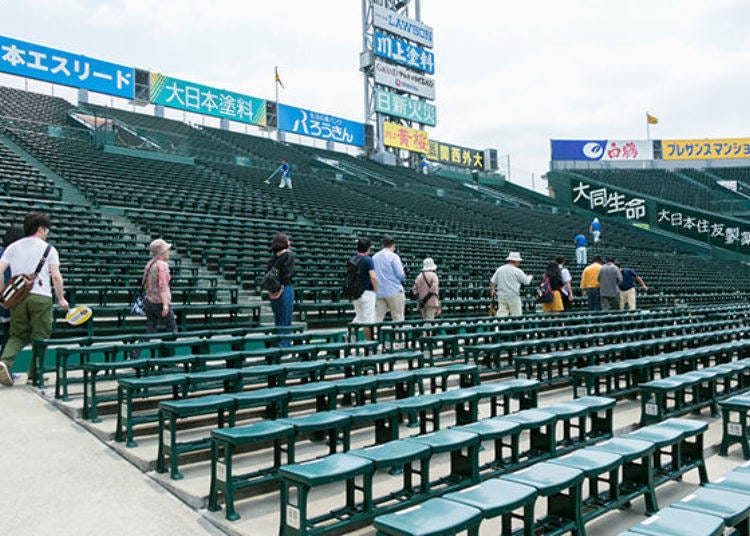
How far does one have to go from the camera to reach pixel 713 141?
42938 mm

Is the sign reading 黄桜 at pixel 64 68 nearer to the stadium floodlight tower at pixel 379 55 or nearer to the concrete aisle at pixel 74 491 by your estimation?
the stadium floodlight tower at pixel 379 55

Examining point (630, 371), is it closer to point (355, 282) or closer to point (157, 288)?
point (355, 282)

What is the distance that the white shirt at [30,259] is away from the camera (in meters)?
5.15

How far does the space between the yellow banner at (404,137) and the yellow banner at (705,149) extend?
20374mm

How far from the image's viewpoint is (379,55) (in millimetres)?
32719

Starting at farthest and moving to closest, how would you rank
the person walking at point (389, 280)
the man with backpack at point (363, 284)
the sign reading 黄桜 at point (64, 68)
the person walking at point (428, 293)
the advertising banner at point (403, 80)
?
1. the advertising banner at point (403, 80)
2. the sign reading 黄桜 at point (64, 68)
3. the person walking at point (428, 293)
4. the person walking at point (389, 280)
5. the man with backpack at point (363, 284)

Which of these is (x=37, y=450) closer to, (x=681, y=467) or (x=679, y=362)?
(x=681, y=467)

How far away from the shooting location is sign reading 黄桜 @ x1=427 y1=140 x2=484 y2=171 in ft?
134

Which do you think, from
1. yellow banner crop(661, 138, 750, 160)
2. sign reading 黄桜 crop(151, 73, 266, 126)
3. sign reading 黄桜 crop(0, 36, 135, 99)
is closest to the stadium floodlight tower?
sign reading 黄桜 crop(151, 73, 266, 126)

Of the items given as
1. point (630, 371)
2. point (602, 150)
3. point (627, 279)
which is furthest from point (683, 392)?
point (602, 150)

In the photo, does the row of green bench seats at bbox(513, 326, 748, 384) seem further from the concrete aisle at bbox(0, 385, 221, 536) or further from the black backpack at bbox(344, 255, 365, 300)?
the concrete aisle at bbox(0, 385, 221, 536)

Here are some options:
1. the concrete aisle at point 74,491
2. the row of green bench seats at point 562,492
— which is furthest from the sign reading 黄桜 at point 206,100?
the row of green bench seats at point 562,492

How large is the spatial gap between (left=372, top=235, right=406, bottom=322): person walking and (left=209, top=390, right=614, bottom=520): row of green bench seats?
3.65 m

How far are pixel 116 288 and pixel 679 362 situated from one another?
7.03 m
